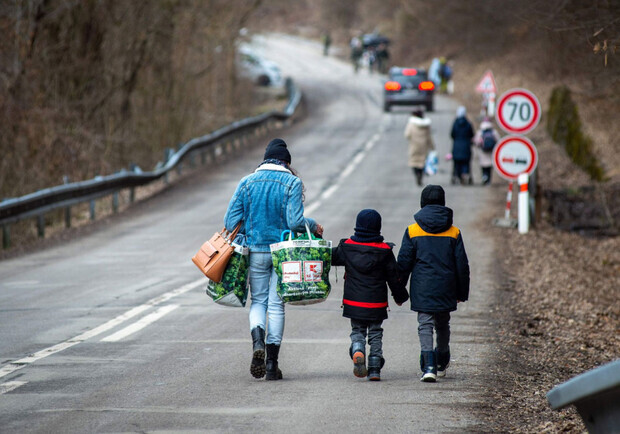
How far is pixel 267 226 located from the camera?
717cm

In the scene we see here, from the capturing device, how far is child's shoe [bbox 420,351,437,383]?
23.0 feet

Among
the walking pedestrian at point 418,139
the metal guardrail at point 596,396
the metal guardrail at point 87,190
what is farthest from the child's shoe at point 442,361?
the walking pedestrian at point 418,139

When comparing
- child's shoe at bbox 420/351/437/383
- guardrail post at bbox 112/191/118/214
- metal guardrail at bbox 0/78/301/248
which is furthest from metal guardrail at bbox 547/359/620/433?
guardrail post at bbox 112/191/118/214

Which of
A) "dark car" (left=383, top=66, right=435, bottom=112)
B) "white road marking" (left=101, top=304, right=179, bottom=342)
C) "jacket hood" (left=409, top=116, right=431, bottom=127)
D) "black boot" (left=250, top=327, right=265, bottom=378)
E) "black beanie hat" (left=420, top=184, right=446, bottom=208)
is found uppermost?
"dark car" (left=383, top=66, right=435, bottom=112)

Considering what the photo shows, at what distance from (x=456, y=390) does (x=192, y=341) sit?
107 inches

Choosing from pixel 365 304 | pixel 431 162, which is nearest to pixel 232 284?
pixel 365 304

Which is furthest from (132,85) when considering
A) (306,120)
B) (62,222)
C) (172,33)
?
(306,120)

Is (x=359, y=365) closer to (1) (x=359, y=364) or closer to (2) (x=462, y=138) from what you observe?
(1) (x=359, y=364)

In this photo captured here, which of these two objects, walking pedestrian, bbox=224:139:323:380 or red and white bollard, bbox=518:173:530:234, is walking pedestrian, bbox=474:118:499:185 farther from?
walking pedestrian, bbox=224:139:323:380

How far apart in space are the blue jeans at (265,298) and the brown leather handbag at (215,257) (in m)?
0.23

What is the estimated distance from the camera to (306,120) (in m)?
41.5

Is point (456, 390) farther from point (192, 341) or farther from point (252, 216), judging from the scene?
point (192, 341)

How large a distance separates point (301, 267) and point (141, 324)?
2.90 metres

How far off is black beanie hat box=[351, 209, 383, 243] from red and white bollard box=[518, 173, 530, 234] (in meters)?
9.99
